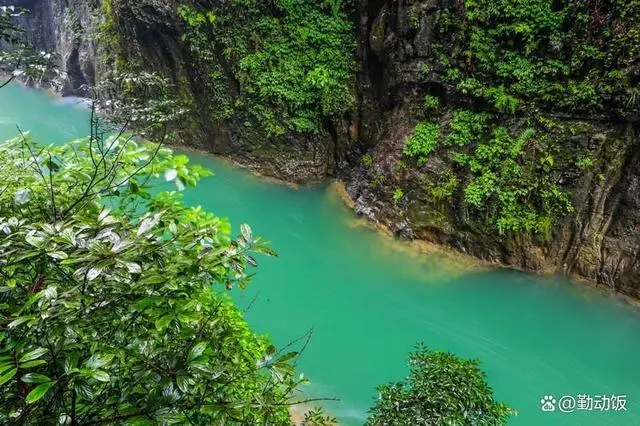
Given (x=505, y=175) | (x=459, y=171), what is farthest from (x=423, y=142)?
(x=505, y=175)

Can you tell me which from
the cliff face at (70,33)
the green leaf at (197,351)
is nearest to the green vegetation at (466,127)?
the green leaf at (197,351)

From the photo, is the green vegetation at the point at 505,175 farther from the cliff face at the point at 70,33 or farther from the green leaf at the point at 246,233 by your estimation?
the cliff face at the point at 70,33

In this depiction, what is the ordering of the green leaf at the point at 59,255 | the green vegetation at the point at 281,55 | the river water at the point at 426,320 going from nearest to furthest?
the green leaf at the point at 59,255 → the river water at the point at 426,320 → the green vegetation at the point at 281,55

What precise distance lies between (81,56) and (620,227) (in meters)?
16.7

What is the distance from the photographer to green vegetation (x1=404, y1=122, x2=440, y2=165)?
302 inches

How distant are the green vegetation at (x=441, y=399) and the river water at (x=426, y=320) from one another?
1983mm

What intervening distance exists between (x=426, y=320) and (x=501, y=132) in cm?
337

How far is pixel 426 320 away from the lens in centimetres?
A: 669

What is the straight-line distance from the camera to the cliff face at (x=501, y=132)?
6.37 meters

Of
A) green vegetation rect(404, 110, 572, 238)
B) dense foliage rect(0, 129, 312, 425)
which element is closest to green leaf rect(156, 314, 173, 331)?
dense foliage rect(0, 129, 312, 425)

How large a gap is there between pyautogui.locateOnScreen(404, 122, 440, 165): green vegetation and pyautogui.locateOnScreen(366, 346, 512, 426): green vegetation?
4.86 metres

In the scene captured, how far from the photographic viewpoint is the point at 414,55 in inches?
301

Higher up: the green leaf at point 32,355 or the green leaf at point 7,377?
the green leaf at point 32,355

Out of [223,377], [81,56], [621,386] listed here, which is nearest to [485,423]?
[223,377]
